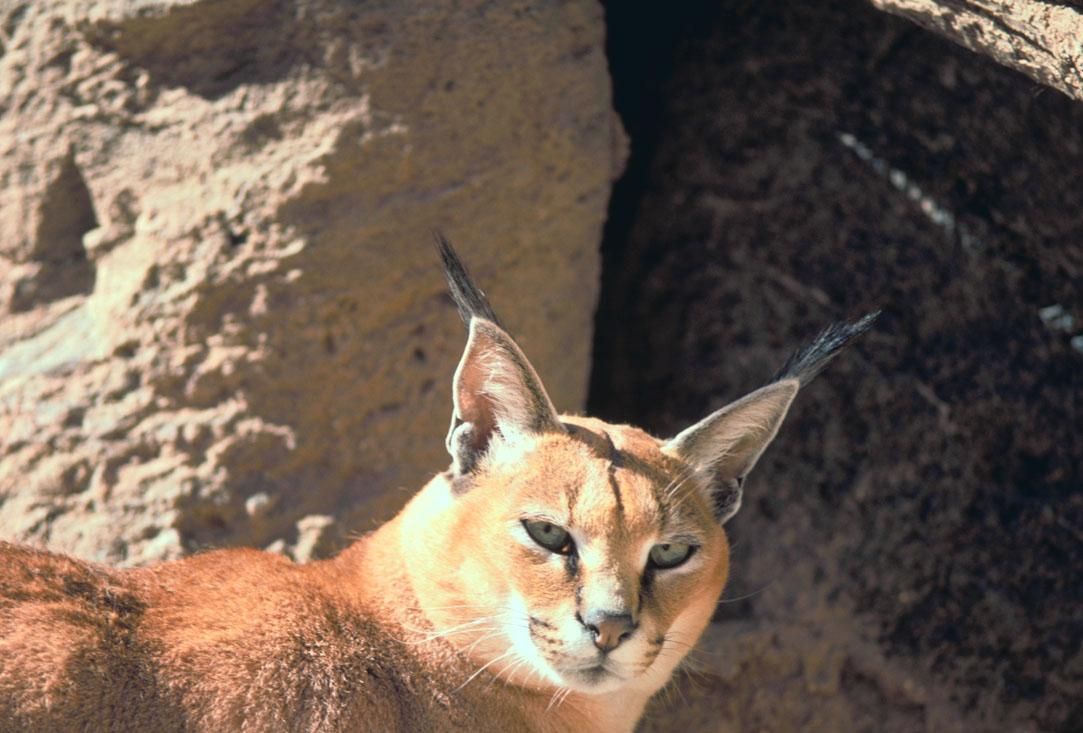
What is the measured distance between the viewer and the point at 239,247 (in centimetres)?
583

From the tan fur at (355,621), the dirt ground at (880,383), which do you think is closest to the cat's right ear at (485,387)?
the tan fur at (355,621)

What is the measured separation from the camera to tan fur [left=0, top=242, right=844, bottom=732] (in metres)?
4.13

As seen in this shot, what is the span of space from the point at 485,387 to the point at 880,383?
286 centimetres

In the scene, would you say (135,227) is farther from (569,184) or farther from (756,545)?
(756,545)

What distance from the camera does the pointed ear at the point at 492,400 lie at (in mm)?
4578

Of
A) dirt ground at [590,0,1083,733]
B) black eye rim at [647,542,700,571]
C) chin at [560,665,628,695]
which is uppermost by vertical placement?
black eye rim at [647,542,700,571]

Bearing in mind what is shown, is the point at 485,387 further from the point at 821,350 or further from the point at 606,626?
the point at 821,350

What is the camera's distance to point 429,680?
15.0 feet

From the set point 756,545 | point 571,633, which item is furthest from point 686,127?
point 571,633

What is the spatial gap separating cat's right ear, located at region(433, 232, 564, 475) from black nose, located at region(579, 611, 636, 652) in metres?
0.70

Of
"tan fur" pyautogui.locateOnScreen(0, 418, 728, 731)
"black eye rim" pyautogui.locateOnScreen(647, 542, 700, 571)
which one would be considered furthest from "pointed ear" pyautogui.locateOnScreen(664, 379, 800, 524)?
"black eye rim" pyautogui.locateOnScreen(647, 542, 700, 571)

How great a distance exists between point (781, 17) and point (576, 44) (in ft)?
3.75

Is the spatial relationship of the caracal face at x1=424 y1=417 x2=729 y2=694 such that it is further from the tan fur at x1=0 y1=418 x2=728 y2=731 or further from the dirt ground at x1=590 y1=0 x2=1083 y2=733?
the dirt ground at x1=590 y1=0 x2=1083 y2=733

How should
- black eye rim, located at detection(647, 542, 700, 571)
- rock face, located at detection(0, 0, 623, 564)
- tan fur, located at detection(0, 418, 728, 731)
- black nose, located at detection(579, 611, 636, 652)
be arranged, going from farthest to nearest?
rock face, located at detection(0, 0, 623, 564) < black eye rim, located at detection(647, 542, 700, 571) < black nose, located at detection(579, 611, 636, 652) < tan fur, located at detection(0, 418, 728, 731)
